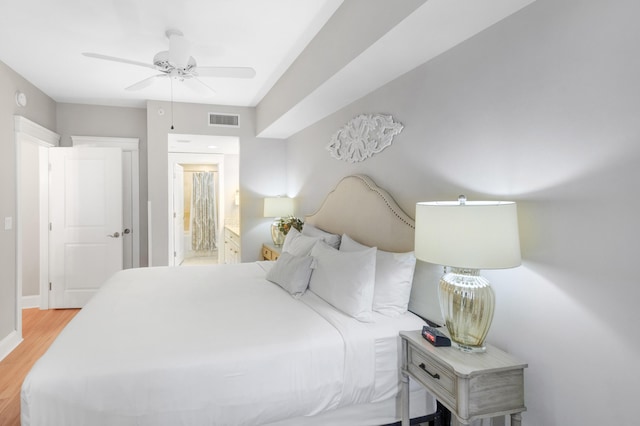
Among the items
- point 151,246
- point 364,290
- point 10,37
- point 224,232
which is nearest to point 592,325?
point 364,290

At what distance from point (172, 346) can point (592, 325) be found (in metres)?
1.67

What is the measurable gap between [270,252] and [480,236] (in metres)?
3.26

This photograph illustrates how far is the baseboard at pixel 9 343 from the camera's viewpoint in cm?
312

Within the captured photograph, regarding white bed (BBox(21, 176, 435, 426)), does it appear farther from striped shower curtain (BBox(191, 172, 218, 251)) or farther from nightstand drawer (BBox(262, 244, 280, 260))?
striped shower curtain (BBox(191, 172, 218, 251))

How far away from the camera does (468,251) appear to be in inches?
55.2

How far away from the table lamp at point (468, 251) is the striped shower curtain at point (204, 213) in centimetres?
698

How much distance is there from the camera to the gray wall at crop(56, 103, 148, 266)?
4.58 m

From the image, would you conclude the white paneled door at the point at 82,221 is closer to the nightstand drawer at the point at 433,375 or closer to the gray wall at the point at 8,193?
the gray wall at the point at 8,193

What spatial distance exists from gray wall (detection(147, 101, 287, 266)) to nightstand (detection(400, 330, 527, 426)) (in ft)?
11.9

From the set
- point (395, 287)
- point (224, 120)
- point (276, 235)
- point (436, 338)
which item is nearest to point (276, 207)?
point (276, 235)

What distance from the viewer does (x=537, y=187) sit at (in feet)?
4.91

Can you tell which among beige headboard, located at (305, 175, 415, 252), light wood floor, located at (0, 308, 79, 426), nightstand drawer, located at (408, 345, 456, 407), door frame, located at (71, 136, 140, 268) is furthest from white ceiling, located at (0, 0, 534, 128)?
light wood floor, located at (0, 308, 79, 426)

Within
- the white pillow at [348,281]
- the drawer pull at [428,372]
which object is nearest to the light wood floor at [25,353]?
the white pillow at [348,281]

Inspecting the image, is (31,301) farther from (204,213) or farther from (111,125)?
(204,213)
